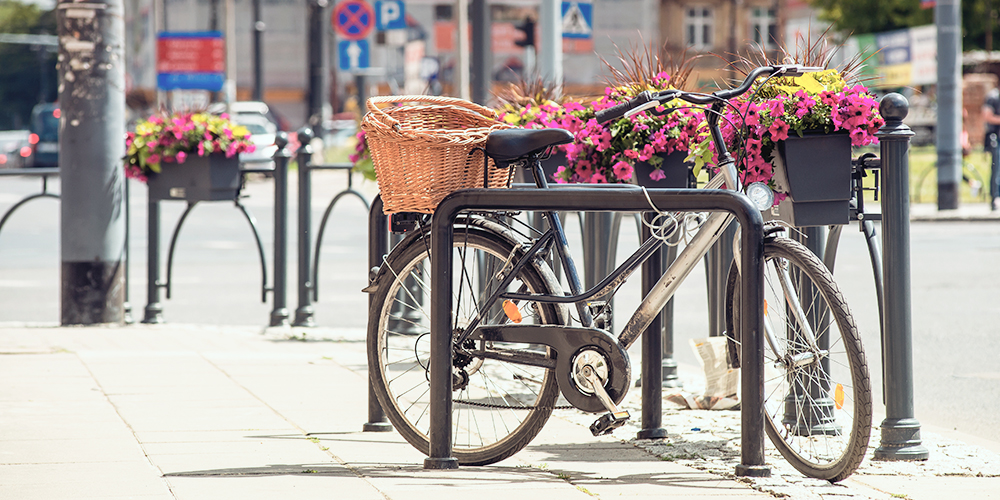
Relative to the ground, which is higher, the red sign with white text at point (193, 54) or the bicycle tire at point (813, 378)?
the red sign with white text at point (193, 54)

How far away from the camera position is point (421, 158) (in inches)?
164

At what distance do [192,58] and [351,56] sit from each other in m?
15.7

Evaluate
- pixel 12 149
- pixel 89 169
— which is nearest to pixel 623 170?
pixel 89 169

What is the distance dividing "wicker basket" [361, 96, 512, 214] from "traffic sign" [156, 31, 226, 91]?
125ft

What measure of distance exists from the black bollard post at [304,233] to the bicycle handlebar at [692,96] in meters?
4.63

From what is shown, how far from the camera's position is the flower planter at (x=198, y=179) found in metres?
8.57

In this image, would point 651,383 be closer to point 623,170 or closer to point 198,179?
Result: point 623,170

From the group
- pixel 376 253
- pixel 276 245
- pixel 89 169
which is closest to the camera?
pixel 376 253

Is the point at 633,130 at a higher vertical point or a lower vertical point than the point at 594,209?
higher

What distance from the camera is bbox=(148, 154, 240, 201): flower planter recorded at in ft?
28.1

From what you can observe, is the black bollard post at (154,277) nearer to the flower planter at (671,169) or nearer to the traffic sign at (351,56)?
the flower planter at (671,169)

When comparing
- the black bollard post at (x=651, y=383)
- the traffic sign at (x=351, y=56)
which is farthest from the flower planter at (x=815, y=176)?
the traffic sign at (x=351, y=56)

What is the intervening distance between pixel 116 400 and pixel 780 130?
3104 mm

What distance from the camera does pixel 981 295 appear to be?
1022 centimetres
